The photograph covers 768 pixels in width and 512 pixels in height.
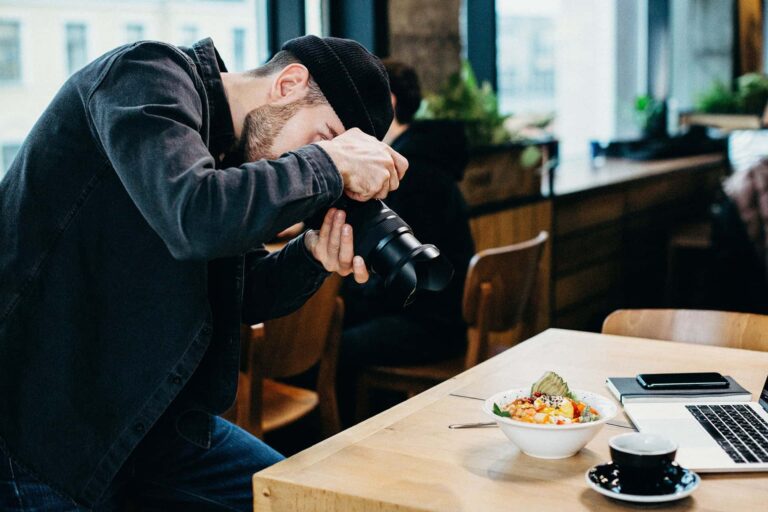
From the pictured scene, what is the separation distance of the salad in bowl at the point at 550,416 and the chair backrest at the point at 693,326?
2.61ft

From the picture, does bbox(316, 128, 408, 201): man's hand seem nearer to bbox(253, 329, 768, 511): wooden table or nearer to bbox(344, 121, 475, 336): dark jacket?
bbox(253, 329, 768, 511): wooden table

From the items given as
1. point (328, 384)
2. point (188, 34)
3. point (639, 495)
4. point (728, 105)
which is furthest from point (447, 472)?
point (728, 105)

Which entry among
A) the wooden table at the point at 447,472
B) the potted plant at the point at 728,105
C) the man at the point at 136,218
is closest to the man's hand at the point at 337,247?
the man at the point at 136,218

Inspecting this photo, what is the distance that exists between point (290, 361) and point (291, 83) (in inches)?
42.3

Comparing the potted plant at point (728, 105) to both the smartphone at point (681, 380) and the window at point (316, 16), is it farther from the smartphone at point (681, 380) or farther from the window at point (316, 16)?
the smartphone at point (681, 380)

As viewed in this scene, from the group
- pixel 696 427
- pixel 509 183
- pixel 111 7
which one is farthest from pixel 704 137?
pixel 696 427

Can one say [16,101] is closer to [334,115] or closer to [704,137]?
[334,115]

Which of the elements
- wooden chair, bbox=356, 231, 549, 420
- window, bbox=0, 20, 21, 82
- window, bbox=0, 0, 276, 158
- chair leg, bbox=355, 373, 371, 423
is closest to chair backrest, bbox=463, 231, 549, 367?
wooden chair, bbox=356, 231, 549, 420

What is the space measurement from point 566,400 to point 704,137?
5415mm

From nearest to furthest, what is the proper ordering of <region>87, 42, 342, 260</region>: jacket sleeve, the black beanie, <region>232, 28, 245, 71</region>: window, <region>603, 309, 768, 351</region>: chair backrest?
<region>87, 42, 342, 260</region>: jacket sleeve < the black beanie < <region>603, 309, 768, 351</region>: chair backrest < <region>232, 28, 245, 71</region>: window

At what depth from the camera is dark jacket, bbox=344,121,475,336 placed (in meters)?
2.86

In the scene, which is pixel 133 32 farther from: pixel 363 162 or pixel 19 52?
pixel 363 162

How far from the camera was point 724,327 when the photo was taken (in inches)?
Result: 83.1

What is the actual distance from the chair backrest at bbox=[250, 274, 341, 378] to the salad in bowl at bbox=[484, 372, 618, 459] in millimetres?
1009
